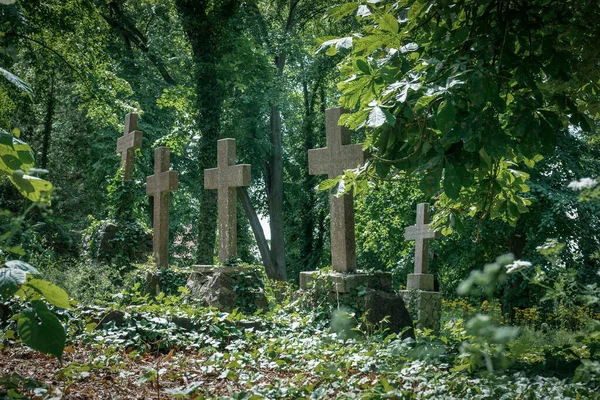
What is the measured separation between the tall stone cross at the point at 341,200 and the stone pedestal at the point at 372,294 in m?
0.24

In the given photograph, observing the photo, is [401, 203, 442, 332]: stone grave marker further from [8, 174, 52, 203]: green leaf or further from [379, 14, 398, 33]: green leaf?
[8, 174, 52, 203]: green leaf

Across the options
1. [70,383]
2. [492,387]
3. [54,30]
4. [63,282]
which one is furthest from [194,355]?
[54,30]

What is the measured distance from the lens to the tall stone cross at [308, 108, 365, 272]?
7168mm

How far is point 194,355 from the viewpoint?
5129mm

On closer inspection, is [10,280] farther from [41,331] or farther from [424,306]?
[424,306]

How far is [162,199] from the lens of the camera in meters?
11.1

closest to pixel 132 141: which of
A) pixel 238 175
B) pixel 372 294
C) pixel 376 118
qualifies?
pixel 238 175

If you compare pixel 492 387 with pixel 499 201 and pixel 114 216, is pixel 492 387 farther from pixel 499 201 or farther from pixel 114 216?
pixel 114 216

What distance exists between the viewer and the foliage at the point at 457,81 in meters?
3.82

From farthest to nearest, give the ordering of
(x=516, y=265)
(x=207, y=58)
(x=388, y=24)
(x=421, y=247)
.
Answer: (x=207, y=58), (x=421, y=247), (x=388, y=24), (x=516, y=265)

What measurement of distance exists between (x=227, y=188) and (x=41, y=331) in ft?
21.5

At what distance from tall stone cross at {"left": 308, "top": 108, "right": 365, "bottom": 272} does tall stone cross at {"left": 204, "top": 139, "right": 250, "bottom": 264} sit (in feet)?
6.11

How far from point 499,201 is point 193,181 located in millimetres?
16013

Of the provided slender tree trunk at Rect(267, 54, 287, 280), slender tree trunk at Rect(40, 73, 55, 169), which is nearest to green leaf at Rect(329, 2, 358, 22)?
slender tree trunk at Rect(40, 73, 55, 169)
